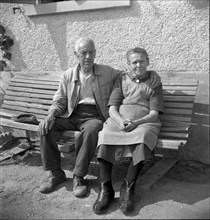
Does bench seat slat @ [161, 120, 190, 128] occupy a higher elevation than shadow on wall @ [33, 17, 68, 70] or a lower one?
lower

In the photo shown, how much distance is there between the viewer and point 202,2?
11.1 ft

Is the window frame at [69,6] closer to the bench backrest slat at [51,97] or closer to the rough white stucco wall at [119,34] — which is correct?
the rough white stucco wall at [119,34]

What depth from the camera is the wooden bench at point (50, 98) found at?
3104 millimetres

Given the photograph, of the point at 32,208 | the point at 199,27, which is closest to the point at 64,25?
the point at 199,27

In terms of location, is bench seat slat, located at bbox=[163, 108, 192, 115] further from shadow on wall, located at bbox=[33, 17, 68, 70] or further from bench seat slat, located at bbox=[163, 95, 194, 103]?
shadow on wall, located at bbox=[33, 17, 68, 70]

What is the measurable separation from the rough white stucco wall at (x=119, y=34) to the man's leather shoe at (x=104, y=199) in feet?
5.54

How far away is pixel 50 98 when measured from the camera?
156 inches

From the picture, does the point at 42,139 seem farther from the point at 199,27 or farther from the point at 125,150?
the point at 199,27

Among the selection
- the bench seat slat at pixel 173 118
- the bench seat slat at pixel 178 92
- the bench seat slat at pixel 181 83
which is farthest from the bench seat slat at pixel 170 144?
the bench seat slat at pixel 181 83

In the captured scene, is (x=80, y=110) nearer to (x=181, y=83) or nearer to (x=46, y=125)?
(x=46, y=125)

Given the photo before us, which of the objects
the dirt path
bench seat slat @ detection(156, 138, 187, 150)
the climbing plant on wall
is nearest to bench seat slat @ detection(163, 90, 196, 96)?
bench seat slat @ detection(156, 138, 187, 150)

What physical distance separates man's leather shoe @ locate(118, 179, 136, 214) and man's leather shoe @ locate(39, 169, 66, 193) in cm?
78

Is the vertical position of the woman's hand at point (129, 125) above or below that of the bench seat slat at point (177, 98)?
below

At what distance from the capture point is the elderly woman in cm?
268
